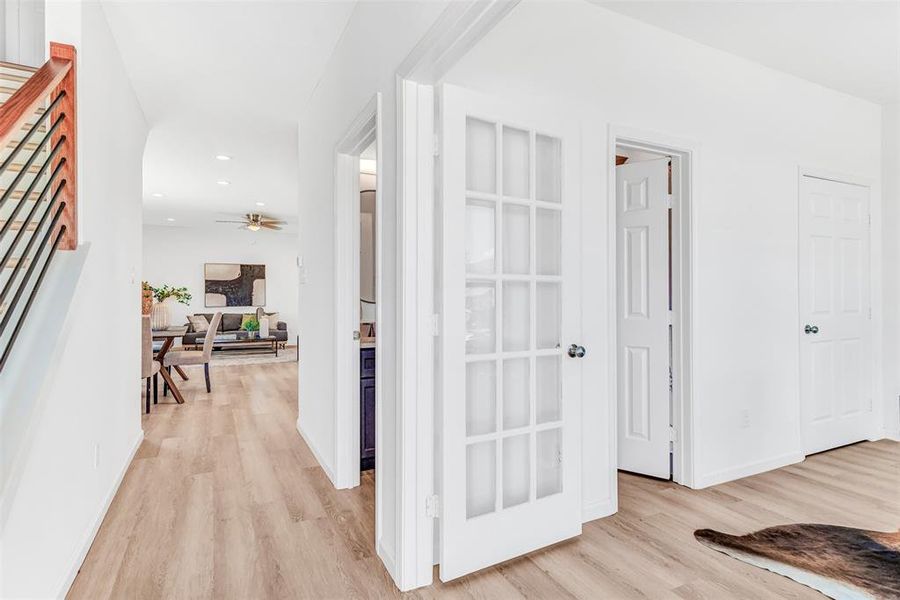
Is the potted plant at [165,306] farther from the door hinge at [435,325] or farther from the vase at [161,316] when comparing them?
the door hinge at [435,325]

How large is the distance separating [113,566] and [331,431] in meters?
1.20

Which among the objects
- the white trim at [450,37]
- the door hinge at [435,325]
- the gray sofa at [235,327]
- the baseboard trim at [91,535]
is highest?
the white trim at [450,37]

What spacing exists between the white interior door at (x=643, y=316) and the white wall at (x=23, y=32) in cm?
327

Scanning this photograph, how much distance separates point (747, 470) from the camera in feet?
9.85

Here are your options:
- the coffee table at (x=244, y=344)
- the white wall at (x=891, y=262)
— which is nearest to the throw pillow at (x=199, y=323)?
the coffee table at (x=244, y=344)

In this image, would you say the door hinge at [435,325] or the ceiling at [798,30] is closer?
the door hinge at [435,325]

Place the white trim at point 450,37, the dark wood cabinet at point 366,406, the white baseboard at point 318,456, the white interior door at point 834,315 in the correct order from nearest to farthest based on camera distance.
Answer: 1. the white trim at point 450,37
2. the white baseboard at point 318,456
3. the dark wood cabinet at point 366,406
4. the white interior door at point 834,315

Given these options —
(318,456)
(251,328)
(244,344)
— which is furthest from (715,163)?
(244,344)

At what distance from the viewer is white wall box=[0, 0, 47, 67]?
222cm

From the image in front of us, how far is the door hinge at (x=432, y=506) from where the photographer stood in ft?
6.16

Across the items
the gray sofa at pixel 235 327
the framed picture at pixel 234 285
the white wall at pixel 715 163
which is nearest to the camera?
the white wall at pixel 715 163

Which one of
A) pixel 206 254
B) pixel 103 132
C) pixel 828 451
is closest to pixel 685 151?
pixel 828 451

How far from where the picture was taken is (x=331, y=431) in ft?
9.61

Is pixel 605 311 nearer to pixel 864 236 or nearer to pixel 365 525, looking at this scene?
pixel 365 525
